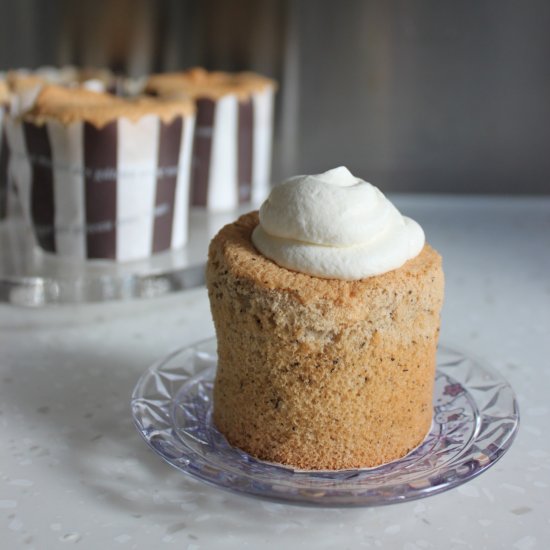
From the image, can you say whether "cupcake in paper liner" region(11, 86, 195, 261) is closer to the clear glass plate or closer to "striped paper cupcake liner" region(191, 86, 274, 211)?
"striped paper cupcake liner" region(191, 86, 274, 211)

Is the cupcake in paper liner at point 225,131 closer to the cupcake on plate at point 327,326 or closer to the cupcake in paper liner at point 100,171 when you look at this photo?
the cupcake in paper liner at point 100,171

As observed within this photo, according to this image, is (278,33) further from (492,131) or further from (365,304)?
(365,304)

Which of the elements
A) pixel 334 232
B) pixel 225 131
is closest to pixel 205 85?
pixel 225 131

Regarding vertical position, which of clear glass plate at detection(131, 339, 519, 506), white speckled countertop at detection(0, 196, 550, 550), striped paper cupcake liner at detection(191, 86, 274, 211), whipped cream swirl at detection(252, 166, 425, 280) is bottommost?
white speckled countertop at detection(0, 196, 550, 550)

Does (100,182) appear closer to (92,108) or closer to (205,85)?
(92,108)

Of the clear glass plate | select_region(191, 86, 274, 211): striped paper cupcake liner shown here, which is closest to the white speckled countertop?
the clear glass plate

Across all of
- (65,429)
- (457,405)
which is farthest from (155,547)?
(457,405)

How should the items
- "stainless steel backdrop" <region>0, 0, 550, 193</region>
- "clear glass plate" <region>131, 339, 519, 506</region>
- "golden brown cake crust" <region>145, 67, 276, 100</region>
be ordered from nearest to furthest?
"clear glass plate" <region>131, 339, 519, 506</region> → "golden brown cake crust" <region>145, 67, 276, 100</region> → "stainless steel backdrop" <region>0, 0, 550, 193</region>
